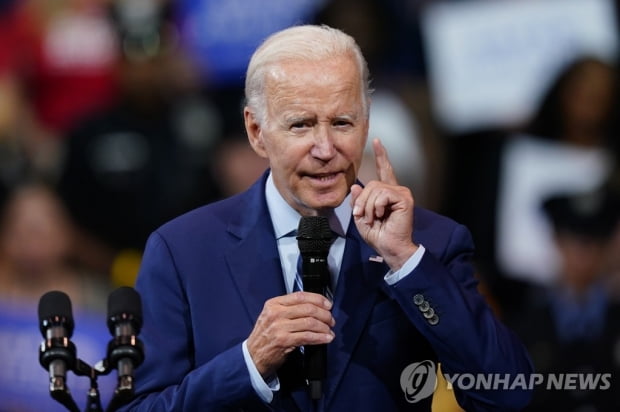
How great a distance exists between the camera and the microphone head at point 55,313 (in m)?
3.00

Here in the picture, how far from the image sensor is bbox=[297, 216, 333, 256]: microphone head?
117 inches

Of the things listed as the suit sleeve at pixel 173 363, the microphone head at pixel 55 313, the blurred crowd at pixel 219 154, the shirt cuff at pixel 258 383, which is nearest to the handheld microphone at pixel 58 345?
the microphone head at pixel 55 313

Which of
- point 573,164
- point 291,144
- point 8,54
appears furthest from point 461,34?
point 291,144

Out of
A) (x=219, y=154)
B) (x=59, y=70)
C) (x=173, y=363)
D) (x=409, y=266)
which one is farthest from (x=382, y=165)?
(x=59, y=70)

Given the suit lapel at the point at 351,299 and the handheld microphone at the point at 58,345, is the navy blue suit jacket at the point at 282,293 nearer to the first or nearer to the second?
the suit lapel at the point at 351,299

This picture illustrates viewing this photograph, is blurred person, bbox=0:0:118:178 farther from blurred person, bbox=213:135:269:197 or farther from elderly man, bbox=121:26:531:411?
elderly man, bbox=121:26:531:411

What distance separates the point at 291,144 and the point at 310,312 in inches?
17.0

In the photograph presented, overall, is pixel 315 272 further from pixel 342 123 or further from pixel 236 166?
pixel 236 166

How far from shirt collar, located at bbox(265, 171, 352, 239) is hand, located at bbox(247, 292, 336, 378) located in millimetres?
364

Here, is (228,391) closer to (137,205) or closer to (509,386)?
(509,386)

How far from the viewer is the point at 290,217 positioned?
3.32m

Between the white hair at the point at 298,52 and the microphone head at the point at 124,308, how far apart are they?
0.53 meters

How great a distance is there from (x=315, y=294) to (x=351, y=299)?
0.29 meters

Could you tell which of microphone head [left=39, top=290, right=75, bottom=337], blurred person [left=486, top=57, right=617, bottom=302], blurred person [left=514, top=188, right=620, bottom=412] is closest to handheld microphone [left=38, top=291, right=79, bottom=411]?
microphone head [left=39, top=290, right=75, bottom=337]
